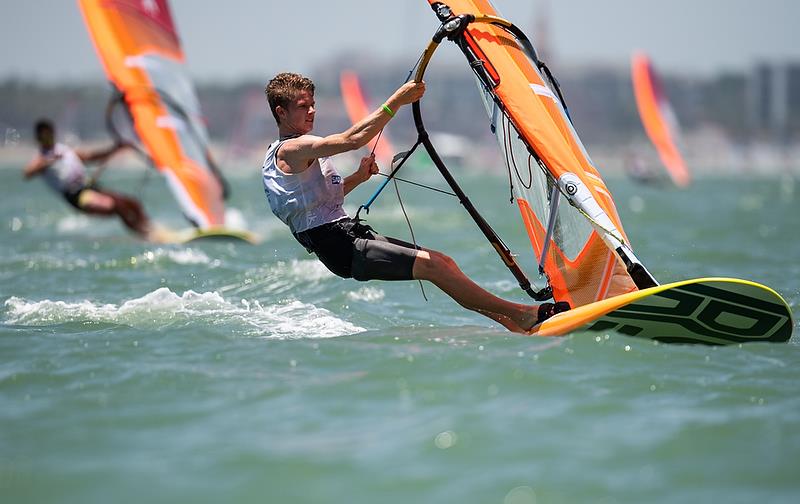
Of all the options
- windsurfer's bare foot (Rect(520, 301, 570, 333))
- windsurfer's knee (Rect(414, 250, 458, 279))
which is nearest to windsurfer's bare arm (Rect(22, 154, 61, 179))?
windsurfer's knee (Rect(414, 250, 458, 279))

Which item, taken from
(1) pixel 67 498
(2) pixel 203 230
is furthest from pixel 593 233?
(2) pixel 203 230

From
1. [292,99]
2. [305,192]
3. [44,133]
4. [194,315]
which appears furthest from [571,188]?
[44,133]

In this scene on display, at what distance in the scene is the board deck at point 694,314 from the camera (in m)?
4.78

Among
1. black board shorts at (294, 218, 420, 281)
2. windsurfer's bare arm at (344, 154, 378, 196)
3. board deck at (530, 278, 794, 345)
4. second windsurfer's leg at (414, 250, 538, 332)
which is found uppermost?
windsurfer's bare arm at (344, 154, 378, 196)

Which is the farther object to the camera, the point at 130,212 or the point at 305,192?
the point at 130,212

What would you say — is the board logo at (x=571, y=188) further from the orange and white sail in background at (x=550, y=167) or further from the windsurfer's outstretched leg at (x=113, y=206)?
the windsurfer's outstretched leg at (x=113, y=206)

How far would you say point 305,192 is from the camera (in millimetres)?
5211

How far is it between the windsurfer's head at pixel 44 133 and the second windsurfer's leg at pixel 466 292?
284 inches

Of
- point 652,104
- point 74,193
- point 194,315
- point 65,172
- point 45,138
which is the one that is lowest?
point 652,104

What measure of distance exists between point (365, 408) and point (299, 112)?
1710mm

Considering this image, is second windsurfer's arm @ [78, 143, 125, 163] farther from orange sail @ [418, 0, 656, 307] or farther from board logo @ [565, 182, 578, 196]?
board logo @ [565, 182, 578, 196]

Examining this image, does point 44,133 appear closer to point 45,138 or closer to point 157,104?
point 45,138

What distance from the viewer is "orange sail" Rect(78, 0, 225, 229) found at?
11.4m

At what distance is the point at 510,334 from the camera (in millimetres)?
5312
